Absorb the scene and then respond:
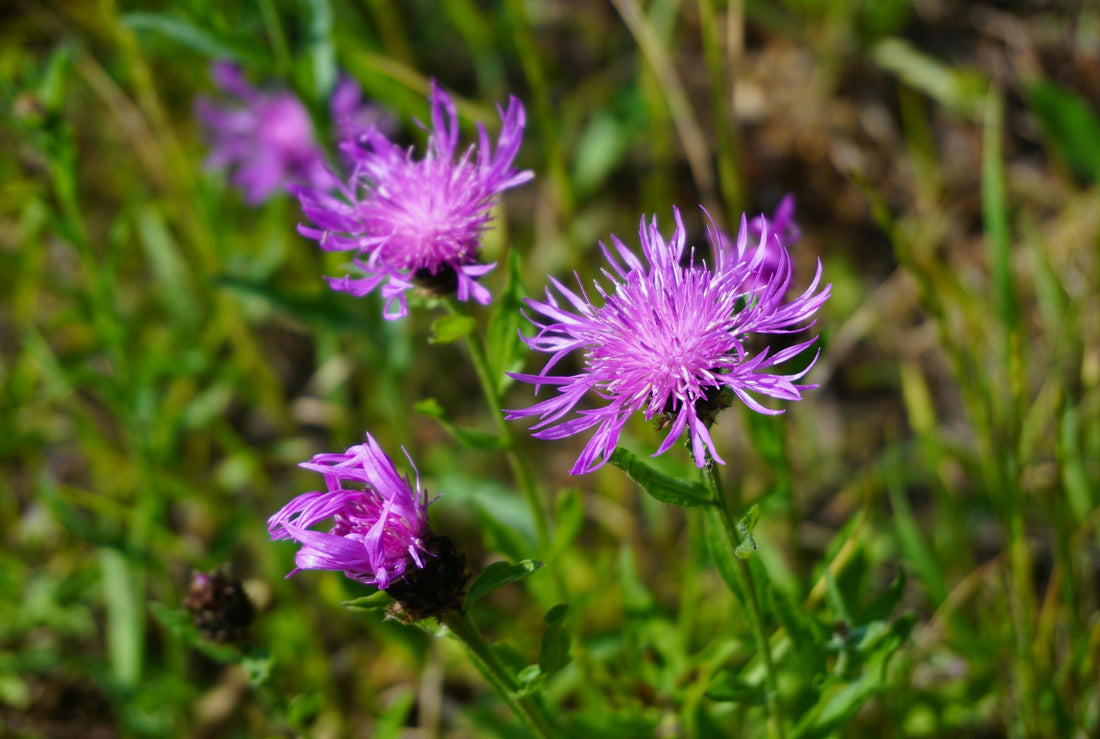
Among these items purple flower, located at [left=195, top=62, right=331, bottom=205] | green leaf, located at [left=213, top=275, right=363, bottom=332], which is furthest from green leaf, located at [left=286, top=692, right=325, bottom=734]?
purple flower, located at [left=195, top=62, right=331, bottom=205]

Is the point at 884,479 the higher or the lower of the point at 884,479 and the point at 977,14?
the lower

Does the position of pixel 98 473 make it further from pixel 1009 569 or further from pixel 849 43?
pixel 849 43

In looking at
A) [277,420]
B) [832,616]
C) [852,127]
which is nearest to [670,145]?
[852,127]

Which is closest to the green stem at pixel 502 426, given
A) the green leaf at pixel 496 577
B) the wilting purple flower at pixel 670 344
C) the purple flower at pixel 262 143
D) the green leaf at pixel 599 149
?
the wilting purple flower at pixel 670 344

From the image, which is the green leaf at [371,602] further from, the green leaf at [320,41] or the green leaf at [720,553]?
the green leaf at [320,41]

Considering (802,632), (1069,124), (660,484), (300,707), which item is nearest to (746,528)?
(660,484)

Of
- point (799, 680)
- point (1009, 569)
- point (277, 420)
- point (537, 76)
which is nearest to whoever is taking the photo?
point (799, 680)

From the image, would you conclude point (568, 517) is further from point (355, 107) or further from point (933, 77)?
point (933, 77)
